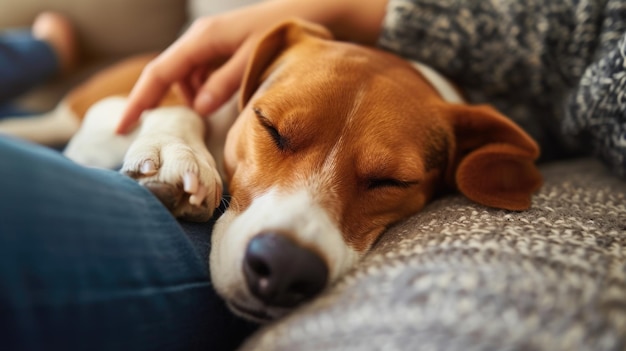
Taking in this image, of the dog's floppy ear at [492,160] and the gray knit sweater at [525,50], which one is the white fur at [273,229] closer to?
the dog's floppy ear at [492,160]

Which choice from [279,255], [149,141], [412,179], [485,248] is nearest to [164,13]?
[149,141]

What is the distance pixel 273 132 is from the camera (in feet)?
3.83

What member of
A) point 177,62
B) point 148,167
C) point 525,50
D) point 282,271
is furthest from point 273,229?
point 525,50

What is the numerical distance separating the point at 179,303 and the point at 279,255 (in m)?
0.18

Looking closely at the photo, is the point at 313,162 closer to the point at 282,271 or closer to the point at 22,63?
the point at 282,271

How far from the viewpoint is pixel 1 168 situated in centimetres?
64

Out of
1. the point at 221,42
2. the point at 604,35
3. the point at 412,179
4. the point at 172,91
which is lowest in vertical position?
the point at 172,91

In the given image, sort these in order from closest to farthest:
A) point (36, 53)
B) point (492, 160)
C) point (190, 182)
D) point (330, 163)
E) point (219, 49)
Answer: point (190, 182)
point (330, 163)
point (492, 160)
point (219, 49)
point (36, 53)

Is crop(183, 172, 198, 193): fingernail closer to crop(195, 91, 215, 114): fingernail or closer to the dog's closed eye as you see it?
the dog's closed eye

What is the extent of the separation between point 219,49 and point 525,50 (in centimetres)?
95

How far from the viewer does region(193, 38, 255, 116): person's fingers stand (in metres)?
1.48

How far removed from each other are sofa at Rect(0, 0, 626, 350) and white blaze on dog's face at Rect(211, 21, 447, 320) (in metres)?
0.08

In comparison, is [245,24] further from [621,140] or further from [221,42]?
[621,140]

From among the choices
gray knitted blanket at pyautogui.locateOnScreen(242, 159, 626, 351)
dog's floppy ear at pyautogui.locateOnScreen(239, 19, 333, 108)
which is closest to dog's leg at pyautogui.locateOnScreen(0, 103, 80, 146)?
dog's floppy ear at pyautogui.locateOnScreen(239, 19, 333, 108)
